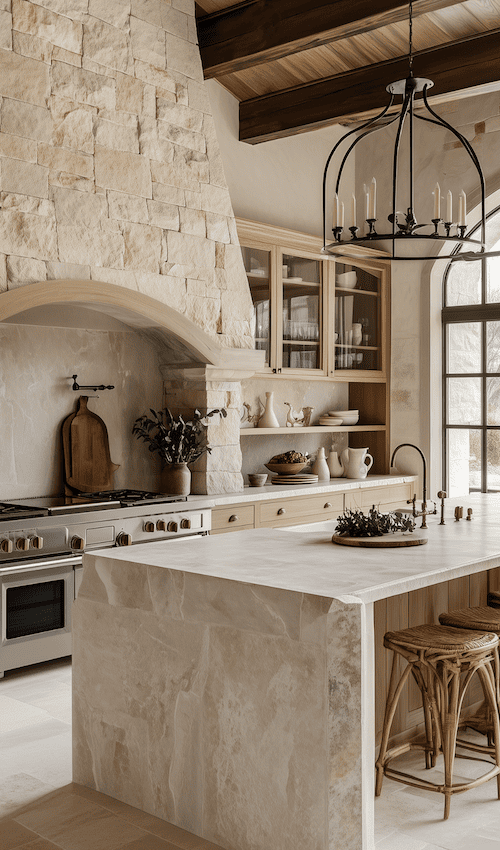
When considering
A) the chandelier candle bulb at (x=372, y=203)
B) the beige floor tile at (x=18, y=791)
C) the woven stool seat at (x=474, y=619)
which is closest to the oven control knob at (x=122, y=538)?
the beige floor tile at (x=18, y=791)

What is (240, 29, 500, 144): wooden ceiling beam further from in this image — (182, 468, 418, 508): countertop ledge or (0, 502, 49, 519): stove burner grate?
(0, 502, 49, 519): stove burner grate

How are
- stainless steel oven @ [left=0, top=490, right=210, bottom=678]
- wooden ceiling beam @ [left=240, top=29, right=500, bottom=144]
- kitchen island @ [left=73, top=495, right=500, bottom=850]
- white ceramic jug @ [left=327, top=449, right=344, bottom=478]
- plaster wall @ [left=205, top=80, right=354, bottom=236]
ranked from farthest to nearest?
white ceramic jug @ [left=327, top=449, right=344, bottom=478] < plaster wall @ [left=205, top=80, right=354, bottom=236] < wooden ceiling beam @ [left=240, top=29, right=500, bottom=144] < stainless steel oven @ [left=0, top=490, right=210, bottom=678] < kitchen island @ [left=73, top=495, right=500, bottom=850]

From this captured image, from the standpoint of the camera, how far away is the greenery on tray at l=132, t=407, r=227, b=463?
5.47 metres

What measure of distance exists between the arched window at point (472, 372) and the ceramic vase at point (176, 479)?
9.07 ft

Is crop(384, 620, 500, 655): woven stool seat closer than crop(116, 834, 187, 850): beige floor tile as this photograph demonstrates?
No

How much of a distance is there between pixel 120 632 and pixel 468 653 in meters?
1.25

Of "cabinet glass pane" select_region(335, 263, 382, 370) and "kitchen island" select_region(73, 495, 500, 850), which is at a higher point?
"cabinet glass pane" select_region(335, 263, 382, 370)

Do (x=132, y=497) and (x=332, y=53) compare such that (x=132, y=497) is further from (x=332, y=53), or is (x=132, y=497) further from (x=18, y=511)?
(x=332, y=53)

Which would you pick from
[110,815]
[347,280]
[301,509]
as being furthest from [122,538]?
[347,280]

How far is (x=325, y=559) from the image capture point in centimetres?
297

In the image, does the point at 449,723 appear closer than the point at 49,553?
Yes

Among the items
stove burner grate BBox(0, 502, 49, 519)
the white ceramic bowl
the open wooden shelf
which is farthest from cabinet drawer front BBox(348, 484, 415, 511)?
stove burner grate BBox(0, 502, 49, 519)

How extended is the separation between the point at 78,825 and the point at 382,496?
4453 mm

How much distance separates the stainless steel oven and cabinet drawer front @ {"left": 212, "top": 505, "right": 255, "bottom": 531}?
0.48 metres
